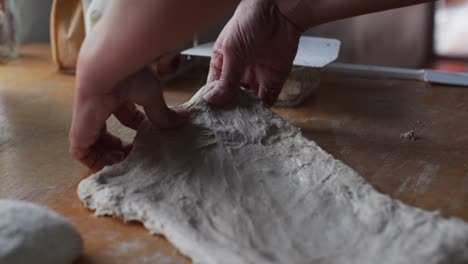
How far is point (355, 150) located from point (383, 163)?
7 cm

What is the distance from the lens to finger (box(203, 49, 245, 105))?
1078mm

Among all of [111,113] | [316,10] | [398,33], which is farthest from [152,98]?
[398,33]

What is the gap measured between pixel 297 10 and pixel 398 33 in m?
1.01

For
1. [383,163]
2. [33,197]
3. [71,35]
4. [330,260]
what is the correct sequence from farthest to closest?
[71,35], [383,163], [33,197], [330,260]

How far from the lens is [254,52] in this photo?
115 centimetres

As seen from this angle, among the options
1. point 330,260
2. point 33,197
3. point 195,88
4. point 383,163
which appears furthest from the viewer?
point 195,88

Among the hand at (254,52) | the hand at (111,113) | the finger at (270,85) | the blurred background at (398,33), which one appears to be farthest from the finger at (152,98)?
the blurred background at (398,33)

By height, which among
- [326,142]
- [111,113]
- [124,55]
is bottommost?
[326,142]

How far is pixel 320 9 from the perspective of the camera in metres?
1.17

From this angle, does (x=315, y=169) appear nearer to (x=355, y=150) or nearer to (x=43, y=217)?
(x=355, y=150)

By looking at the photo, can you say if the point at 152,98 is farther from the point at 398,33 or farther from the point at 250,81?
the point at 398,33

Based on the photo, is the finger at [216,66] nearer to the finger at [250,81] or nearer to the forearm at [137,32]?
the finger at [250,81]

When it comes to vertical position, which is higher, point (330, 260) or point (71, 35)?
point (71, 35)

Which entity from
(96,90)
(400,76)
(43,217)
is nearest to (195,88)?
(400,76)
